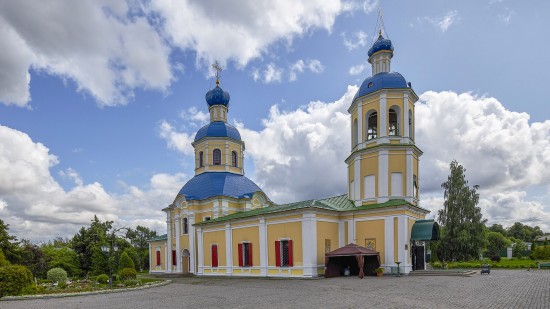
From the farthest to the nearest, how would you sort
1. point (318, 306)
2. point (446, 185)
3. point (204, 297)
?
1. point (446, 185)
2. point (204, 297)
3. point (318, 306)

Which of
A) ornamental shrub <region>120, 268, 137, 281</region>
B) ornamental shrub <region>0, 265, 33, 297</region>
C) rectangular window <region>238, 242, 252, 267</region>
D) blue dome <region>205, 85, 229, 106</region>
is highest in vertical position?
blue dome <region>205, 85, 229, 106</region>

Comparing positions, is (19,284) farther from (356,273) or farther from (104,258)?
(104,258)

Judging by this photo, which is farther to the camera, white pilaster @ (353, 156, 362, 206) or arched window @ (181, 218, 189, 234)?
arched window @ (181, 218, 189, 234)

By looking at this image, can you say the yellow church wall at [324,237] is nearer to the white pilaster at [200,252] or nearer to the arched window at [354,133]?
the arched window at [354,133]

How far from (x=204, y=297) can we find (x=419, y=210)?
49.4ft

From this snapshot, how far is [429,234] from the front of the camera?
21.2 metres

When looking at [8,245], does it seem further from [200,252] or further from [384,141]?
[384,141]

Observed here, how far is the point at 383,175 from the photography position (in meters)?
23.2

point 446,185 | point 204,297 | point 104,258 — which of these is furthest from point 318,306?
point 104,258

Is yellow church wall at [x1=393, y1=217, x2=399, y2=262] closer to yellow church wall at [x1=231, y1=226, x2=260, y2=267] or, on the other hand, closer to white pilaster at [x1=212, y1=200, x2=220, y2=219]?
yellow church wall at [x1=231, y1=226, x2=260, y2=267]

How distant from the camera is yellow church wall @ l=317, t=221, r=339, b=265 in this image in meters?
22.0

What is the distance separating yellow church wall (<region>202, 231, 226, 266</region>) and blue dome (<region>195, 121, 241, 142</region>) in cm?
1065

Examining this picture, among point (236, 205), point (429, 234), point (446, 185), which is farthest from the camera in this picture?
point (446, 185)

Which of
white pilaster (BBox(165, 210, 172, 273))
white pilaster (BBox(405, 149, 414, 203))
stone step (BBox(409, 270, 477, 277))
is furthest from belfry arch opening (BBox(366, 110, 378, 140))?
white pilaster (BBox(165, 210, 172, 273))
